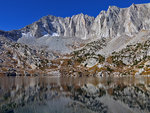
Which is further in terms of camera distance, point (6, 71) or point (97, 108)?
point (6, 71)

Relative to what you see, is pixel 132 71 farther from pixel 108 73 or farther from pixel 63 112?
pixel 63 112

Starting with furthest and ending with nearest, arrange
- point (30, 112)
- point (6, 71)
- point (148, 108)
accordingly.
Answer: point (6, 71) < point (148, 108) < point (30, 112)

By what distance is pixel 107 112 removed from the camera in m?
28.2

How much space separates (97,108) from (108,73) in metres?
168

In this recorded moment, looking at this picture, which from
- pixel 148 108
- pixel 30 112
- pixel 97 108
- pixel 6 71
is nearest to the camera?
pixel 30 112

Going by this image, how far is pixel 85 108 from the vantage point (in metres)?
31.9

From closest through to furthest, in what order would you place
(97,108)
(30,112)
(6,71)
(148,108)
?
(30,112) < (148,108) < (97,108) < (6,71)

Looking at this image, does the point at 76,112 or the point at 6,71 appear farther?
the point at 6,71

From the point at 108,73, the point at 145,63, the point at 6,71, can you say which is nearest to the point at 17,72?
the point at 6,71

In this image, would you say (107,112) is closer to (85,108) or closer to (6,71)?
(85,108)

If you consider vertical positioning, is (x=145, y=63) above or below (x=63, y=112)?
above

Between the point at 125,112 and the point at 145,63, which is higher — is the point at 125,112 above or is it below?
below

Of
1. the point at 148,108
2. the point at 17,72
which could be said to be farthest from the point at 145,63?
the point at 148,108

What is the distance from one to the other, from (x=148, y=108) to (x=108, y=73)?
16875cm
